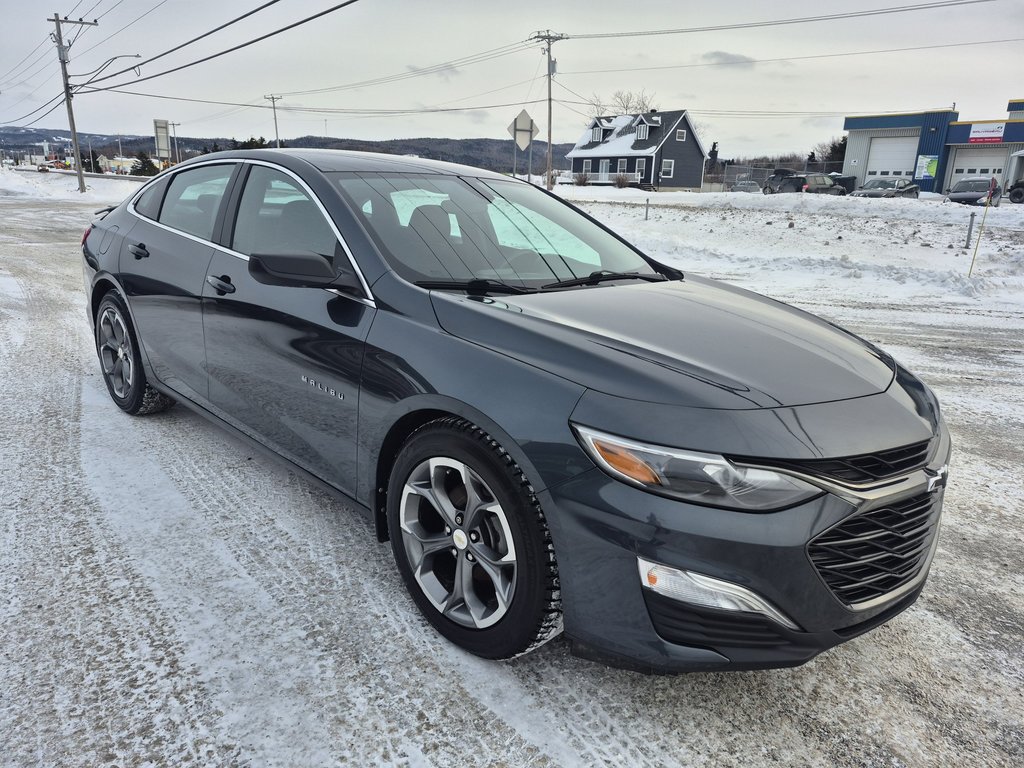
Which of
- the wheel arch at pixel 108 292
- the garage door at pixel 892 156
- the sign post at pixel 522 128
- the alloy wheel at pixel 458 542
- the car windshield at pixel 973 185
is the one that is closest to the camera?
the alloy wheel at pixel 458 542

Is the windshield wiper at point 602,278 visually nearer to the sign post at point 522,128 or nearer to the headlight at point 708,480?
the headlight at point 708,480

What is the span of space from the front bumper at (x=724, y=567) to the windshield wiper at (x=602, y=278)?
122 centimetres

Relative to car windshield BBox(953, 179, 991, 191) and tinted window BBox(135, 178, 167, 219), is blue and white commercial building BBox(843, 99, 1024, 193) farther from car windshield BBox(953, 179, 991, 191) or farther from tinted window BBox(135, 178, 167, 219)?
tinted window BBox(135, 178, 167, 219)

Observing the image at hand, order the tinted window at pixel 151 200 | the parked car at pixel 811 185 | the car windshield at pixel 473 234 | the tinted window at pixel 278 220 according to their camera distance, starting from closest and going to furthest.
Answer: the car windshield at pixel 473 234 → the tinted window at pixel 278 220 → the tinted window at pixel 151 200 → the parked car at pixel 811 185

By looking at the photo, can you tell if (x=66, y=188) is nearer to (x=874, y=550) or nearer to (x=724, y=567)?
(x=724, y=567)

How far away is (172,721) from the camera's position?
6.60 feet

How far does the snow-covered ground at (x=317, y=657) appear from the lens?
77.9 inches

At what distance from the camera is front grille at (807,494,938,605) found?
1.82 meters

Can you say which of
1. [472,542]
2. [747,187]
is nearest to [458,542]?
[472,542]

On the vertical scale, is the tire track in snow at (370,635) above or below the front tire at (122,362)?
below

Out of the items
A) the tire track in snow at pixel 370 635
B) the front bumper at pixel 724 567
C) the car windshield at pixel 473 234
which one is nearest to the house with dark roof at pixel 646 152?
the car windshield at pixel 473 234

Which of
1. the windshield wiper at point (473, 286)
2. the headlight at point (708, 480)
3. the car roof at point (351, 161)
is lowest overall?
the headlight at point (708, 480)

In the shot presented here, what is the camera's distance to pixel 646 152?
191 feet

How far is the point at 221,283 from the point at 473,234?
1266 millimetres
